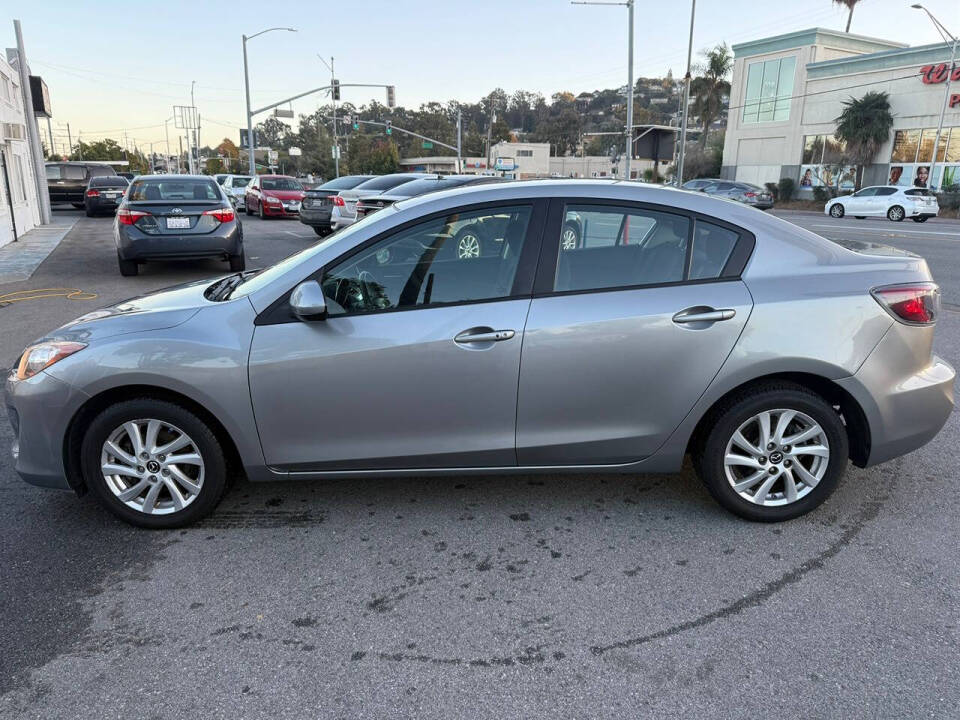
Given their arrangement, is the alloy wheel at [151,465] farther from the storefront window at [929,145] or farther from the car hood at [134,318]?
the storefront window at [929,145]

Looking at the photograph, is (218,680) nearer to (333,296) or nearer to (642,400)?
(333,296)

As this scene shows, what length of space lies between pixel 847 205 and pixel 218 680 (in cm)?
3369

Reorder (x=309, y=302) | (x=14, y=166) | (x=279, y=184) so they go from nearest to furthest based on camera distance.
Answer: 1. (x=309, y=302)
2. (x=14, y=166)
3. (x=279, y=184)

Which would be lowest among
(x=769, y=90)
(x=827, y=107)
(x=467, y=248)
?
(x=467, y=248)

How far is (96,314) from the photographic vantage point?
3.85 m

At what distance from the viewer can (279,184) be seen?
27.4 metres

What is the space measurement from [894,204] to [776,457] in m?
30.0

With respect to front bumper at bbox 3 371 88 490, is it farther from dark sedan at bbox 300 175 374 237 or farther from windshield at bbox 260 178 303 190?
windshield at bbox 260 178 303 190

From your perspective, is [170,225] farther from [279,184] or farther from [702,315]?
[279,184]

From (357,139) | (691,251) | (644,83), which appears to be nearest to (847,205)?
(691,251)

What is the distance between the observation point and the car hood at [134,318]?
348 centimetres

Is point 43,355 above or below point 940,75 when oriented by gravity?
below

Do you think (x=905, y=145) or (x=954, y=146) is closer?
(x=954, y=146)

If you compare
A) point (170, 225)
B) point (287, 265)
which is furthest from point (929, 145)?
point (287, 265)
